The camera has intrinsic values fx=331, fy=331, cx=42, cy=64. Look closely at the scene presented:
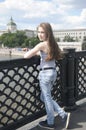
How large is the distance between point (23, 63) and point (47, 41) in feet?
1.51

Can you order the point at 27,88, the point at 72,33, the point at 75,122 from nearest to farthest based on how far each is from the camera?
the point at 27,88
the point at 75,122
the point at 72,33

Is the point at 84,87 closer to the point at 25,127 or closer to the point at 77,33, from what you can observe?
the point at 25,127

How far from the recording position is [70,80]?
5617mm

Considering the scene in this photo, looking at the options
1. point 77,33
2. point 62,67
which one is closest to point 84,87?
point 62,67

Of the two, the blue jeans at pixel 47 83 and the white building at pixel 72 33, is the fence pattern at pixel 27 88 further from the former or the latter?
the white building at pixel 72 33

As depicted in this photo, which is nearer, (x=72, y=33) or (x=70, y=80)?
(x=70, y=80)

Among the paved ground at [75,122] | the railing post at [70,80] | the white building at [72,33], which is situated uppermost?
the railing post at [70,80]

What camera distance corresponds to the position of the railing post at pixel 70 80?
5473 millimetres

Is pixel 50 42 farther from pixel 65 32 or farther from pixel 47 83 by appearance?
pixel 65 32

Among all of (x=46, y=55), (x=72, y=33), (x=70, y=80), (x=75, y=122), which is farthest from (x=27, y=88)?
(x=72, y=33)

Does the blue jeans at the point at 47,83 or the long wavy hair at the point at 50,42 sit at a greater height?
the long wavy hair at the point at 50,42

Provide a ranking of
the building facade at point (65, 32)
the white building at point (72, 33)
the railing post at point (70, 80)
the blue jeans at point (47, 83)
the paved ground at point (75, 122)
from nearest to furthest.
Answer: the blue jeans at point (47, 83)
the paved ground at point (75, 122)
the railing post at point (70, 80)
the white building at point (72, 33)
the building facade at point (65, 32)

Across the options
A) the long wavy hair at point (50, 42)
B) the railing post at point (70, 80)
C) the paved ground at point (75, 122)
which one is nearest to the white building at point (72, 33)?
the railing post at point (70, 80)

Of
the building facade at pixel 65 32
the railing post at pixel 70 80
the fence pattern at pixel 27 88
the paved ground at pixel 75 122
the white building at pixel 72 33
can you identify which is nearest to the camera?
the fence pattern at pixel 27 88
